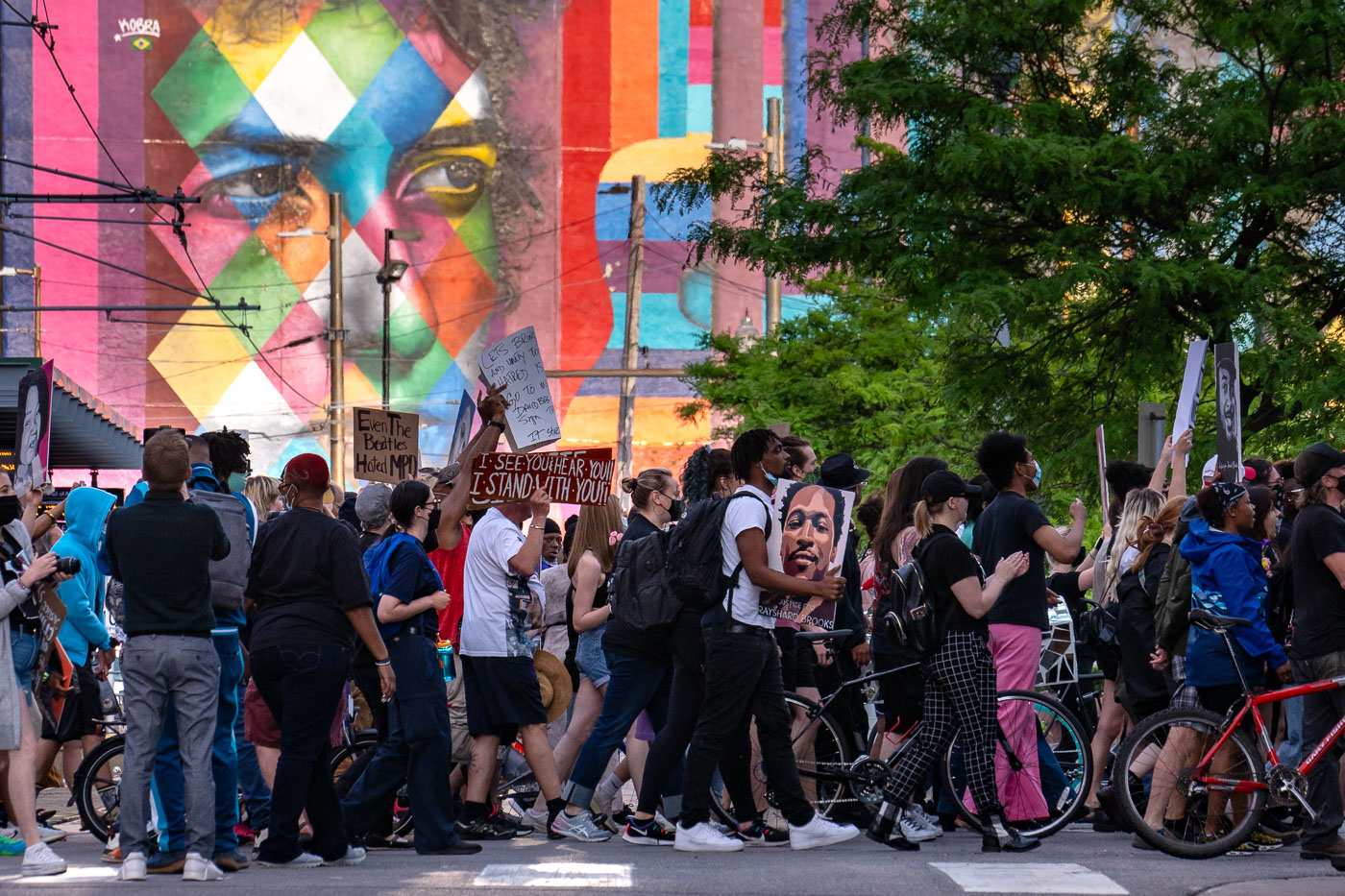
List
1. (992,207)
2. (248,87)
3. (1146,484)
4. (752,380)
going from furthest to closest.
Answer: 1. (248,87)
2. (752,380)
3. (992,207)
4. (1146,484)

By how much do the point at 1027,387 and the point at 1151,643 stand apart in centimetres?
773

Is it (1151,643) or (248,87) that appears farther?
(248,87)

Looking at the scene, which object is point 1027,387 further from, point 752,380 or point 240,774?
point 752,380

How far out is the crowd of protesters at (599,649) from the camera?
8.21m

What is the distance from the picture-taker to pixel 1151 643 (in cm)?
966

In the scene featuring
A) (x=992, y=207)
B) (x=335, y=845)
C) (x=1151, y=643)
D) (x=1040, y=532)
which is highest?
(x=992, y=207)

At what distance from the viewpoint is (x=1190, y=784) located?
8641 millimetres

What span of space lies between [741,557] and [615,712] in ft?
4.73

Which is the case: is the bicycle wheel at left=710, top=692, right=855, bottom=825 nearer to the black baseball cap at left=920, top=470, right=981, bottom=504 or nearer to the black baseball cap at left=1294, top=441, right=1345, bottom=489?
the black baseball cap at left=920, top=470, right=981, bottom=504

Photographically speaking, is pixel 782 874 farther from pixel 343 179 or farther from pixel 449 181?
pixel 343 179

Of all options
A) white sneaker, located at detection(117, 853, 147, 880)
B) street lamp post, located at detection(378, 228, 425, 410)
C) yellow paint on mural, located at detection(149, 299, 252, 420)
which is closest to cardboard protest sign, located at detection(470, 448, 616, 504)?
white sneaker, located at detection(117, 853, 147, 880)

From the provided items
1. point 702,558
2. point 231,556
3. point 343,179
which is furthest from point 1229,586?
point 343,179

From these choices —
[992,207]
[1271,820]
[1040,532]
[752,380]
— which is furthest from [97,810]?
[752,380]

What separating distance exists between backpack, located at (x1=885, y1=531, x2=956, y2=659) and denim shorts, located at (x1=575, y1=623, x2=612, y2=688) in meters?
2.16
